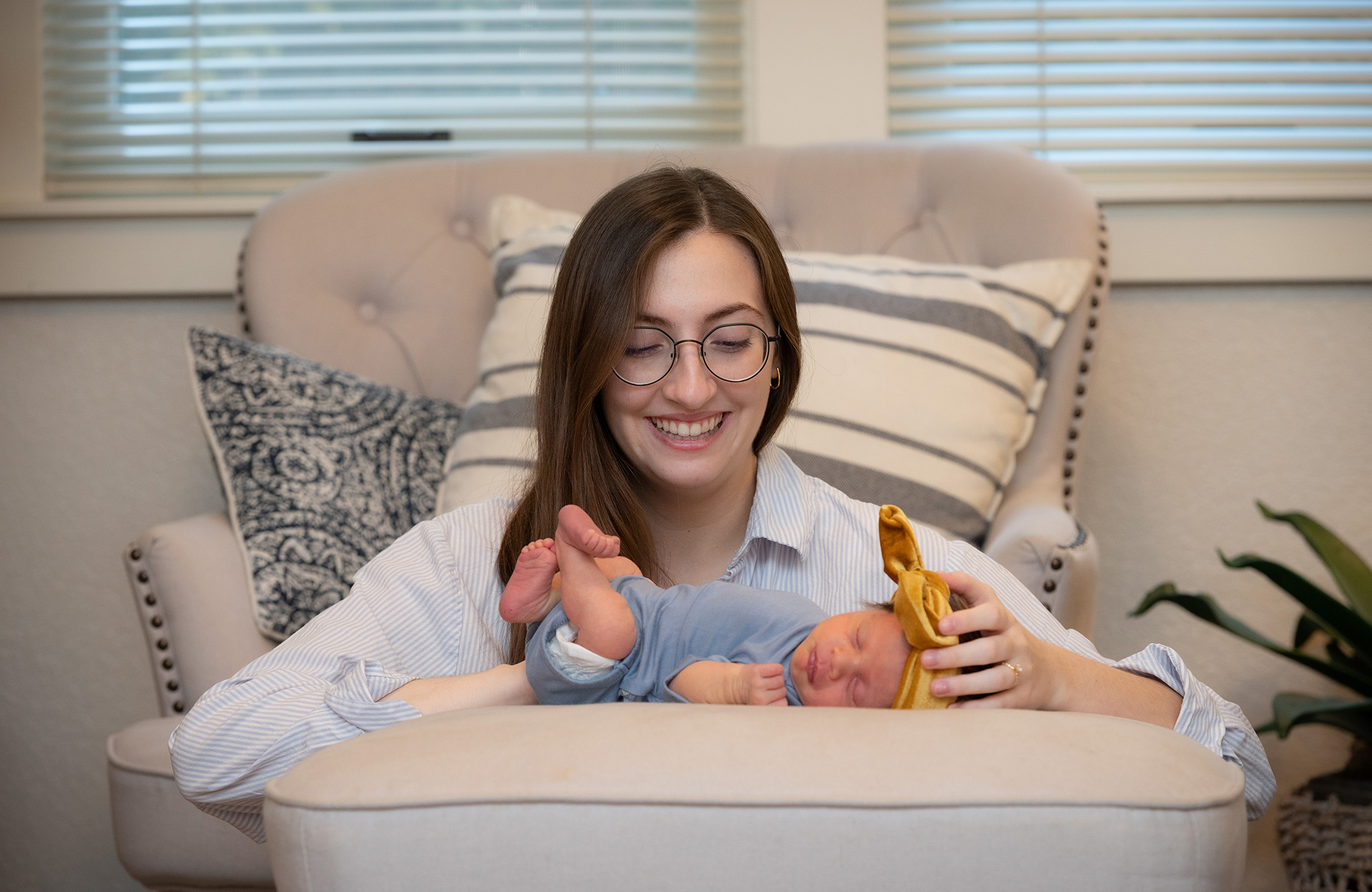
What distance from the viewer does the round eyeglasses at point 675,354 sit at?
3.40ft

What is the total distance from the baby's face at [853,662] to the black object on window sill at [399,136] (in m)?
1.53

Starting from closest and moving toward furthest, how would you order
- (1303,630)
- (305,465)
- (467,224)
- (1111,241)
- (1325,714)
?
(305,465), (1325,714), (1303,630), (467,224), (1111,241)

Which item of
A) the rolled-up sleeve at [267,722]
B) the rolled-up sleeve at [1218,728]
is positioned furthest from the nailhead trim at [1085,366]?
the rolled-up sleeve at [267,722]

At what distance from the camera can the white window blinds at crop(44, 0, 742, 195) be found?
2.04m

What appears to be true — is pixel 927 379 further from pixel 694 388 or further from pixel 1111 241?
pixel 1111 241

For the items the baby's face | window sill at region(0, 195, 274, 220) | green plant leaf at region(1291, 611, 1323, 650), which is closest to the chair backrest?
window sill at region(0, 195, 274, 220)

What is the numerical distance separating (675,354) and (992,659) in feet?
1.39

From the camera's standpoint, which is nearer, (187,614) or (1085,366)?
(187,614)

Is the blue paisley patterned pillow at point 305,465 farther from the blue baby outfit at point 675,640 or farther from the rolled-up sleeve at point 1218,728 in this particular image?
the rolled-up sleeve at point 1218,728

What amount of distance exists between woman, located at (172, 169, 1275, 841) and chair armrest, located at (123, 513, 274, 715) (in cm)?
31

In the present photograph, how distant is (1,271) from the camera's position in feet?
6.53

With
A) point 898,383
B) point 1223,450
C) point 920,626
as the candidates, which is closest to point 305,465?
point 898,383

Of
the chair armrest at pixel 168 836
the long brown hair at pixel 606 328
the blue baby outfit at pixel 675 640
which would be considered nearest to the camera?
the blue baby outfit at pixel 675 640

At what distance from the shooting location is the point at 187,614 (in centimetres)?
126
